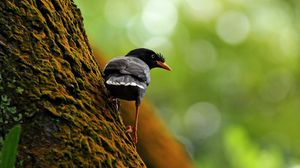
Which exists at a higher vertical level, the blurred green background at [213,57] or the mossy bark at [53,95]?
the mossy bark at [53,95]

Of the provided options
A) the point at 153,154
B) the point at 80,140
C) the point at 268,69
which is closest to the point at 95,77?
the point at 80,140

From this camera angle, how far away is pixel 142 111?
6578mm

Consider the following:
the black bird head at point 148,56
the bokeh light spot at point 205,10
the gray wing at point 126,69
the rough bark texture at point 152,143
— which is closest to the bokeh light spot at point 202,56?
the bokeh light spot at point 205,10

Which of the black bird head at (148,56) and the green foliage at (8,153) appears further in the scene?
the black bird head at (148,56)

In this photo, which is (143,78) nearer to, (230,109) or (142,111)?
(142,111)

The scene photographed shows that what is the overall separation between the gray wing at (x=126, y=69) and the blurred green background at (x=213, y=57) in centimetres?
1466

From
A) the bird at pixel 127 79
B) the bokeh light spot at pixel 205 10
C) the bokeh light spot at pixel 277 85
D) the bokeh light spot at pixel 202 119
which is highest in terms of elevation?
the bird at pixel 127 79

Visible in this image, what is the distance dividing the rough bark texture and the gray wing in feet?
7.64

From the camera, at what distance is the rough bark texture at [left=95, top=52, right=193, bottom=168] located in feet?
21.1

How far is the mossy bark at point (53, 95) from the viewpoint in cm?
280

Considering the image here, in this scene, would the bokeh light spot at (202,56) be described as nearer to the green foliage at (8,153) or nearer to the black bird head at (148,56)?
the black bird head at (148,56)

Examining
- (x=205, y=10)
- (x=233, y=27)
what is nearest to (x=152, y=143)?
(x=205, y=10)

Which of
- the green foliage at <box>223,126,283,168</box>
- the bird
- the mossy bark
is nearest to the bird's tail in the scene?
the bird

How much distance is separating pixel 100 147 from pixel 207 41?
2077 centimetres
